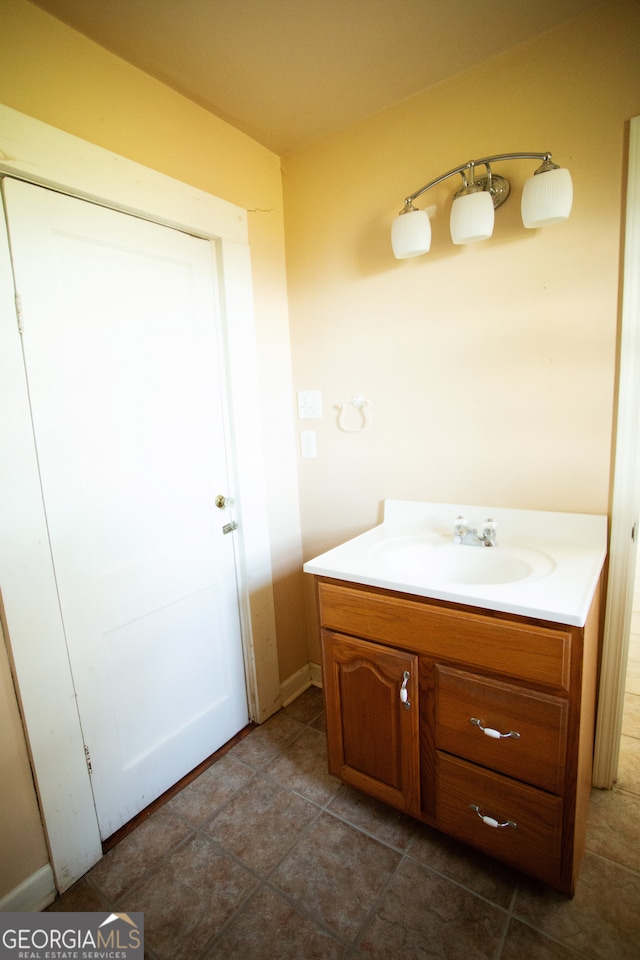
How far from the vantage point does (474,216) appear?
1262 millimetres

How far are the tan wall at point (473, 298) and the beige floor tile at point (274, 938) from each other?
3.99ft

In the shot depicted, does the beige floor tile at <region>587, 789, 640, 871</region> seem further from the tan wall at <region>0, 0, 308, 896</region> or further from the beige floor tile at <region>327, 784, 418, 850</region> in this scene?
the tan wall at <region>0, 0, 308, 896</region>

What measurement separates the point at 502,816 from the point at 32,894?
1.27 meters

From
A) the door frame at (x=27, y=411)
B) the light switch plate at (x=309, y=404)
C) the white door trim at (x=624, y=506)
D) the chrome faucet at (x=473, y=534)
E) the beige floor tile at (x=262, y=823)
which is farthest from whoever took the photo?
the light switch plate at (x=309, y=404)

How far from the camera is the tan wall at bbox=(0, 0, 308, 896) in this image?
1.09m

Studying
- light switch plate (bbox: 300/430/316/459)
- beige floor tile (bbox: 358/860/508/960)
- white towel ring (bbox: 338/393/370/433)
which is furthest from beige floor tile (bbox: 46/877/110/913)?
white towel ring (bbox: 338/393/370/433)

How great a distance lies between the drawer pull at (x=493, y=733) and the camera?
1.05 m

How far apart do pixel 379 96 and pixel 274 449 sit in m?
1.30

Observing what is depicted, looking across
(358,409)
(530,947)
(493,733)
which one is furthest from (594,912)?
(358,409)

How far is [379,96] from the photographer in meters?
1.47

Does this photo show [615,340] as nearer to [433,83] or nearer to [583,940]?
[433,83]

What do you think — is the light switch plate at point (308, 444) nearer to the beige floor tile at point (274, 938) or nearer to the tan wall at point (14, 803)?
the tan wall at point (14, 803)

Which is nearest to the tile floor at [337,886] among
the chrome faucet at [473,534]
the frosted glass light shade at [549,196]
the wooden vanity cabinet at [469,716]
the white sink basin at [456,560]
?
the wooden vanity cabinet at [469,716]

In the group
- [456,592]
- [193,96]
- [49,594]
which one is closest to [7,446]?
[49,594]
